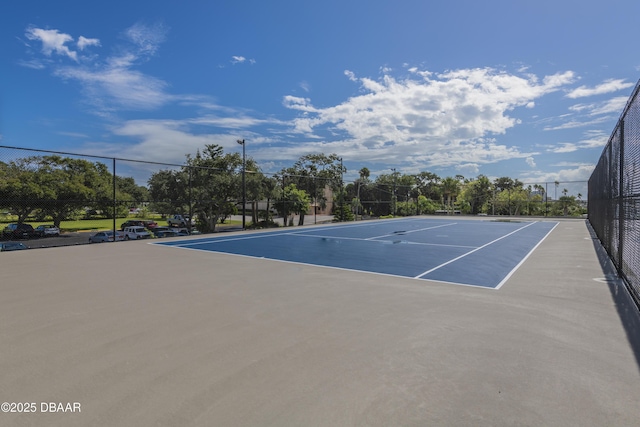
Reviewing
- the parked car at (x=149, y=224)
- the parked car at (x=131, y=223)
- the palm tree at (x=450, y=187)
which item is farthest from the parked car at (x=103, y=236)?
the palm tree at (x=450, y=187)

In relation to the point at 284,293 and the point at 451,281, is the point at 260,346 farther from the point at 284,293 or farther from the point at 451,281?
the point at 451,281

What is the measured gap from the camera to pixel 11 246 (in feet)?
33.1

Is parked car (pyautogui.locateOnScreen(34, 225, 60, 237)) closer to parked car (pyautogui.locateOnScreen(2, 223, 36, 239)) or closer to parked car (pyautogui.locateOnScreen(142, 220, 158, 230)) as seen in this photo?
parked car (pyautogui.locateOnScreen(2, 223, 36, 239))

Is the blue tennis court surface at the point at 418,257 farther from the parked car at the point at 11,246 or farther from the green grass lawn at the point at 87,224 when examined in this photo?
the parked car at the point at 11,246

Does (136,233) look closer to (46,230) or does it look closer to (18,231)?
(46,230)

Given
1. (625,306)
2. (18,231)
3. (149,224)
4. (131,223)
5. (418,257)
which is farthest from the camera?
(149,224)

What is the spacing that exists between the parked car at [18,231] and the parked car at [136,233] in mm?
2934

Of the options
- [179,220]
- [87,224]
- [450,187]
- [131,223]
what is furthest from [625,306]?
[450,187]

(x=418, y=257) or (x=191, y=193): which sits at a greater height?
(x=191, y=193)

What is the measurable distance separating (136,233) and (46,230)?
3.13m

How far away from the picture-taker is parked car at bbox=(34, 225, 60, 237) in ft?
35.1

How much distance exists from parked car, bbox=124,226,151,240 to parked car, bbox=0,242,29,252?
124 inches

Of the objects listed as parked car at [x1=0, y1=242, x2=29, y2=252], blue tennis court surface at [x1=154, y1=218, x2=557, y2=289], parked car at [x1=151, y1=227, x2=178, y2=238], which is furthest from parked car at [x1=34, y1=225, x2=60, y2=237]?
blue tennis court surface at [x1=154, y1=218, x2=557, y2=289]

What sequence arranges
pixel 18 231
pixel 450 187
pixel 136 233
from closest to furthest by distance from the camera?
pixel 18 231
pixel 136 233
pixel 450 187
